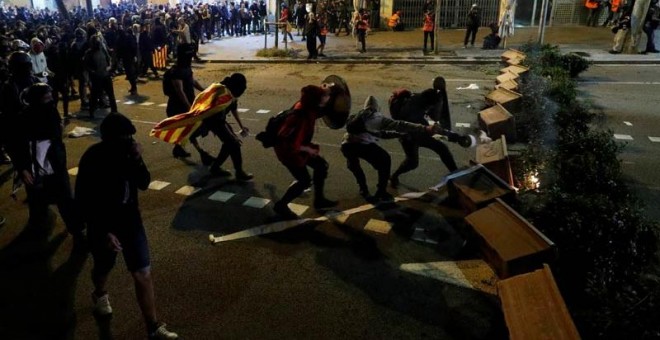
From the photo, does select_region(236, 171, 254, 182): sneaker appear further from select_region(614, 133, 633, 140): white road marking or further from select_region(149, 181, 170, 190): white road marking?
select_region(614, 133, 633, 140): white road marking

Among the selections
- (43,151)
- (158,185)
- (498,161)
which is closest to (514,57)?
(498,161)

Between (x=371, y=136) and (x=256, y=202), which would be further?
(x=256, y=202)

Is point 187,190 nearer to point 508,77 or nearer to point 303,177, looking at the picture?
point 303,177

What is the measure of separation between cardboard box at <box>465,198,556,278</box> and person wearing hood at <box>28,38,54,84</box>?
30.0 feet

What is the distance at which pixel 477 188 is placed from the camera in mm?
5090

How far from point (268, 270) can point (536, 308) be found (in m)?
2.47

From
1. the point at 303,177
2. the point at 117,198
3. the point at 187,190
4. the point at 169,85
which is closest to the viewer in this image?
the point at 117,198

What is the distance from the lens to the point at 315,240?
5188 millimetres

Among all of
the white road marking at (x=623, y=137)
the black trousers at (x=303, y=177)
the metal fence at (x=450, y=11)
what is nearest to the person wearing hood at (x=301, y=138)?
the black trousers at (x=303, y=177)

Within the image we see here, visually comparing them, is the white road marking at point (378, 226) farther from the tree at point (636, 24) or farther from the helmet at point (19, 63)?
the tree at point (636, 24)

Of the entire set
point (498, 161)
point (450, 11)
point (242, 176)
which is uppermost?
point (450, 11)

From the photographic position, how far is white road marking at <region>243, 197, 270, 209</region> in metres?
→ 6.09

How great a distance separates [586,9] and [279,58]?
50.8ft

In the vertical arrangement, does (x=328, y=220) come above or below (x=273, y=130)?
below
